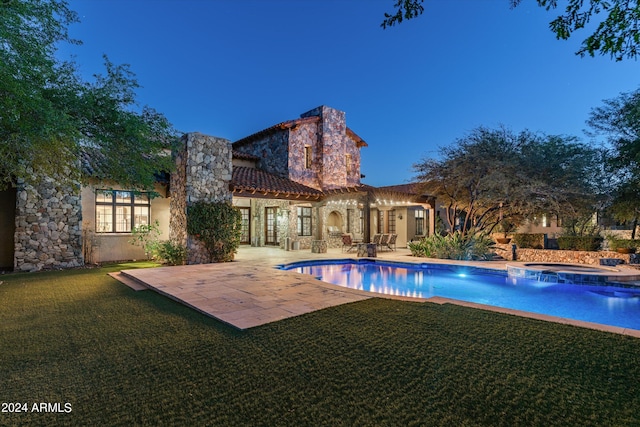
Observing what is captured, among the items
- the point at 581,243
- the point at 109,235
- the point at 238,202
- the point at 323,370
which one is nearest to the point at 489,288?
the point at 323,370

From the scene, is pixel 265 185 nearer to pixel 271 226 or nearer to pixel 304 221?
pixel 304 221

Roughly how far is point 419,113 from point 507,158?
149 feet

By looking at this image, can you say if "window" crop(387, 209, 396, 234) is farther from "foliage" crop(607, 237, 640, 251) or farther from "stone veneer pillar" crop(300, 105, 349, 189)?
"foliage" crop(607, 237, 640, 251)

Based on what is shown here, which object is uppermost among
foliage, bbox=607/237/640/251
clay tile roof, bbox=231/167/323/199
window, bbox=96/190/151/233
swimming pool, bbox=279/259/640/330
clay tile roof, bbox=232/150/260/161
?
Answer: clay tile roof, bbox=232/150/260/161

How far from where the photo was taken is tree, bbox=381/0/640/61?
11.2 ft

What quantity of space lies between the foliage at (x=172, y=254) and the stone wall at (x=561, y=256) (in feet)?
37.0

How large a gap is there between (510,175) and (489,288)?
6049mm

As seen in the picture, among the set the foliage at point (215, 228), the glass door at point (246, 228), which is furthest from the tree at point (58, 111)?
the glass door at point (246, 228)

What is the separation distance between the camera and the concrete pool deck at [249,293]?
432 centimetres

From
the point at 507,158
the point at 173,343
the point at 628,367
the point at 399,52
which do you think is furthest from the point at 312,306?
the point at 399,52

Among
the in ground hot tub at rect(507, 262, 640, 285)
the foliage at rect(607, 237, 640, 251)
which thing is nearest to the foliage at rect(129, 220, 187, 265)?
the in ground hot tub at rect(507, 262, 640, 285)

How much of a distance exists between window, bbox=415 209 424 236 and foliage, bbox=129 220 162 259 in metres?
13.7

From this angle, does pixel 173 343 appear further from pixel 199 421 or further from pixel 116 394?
pixel 199 421

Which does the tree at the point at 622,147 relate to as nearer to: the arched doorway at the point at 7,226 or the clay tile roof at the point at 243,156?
the clay tile roof at the point at 243,156
